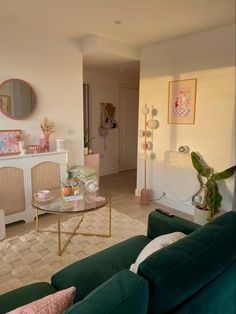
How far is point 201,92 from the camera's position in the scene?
10.9 feet

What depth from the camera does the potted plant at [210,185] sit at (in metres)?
3.00

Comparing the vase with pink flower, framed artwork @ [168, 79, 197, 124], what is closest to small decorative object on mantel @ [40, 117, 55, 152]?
the vase with pink flower

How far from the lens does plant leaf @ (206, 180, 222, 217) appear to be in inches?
119

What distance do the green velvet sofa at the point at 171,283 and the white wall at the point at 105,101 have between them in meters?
4.47

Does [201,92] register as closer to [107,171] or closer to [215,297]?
[215,297]

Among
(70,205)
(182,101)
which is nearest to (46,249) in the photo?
(70,205)

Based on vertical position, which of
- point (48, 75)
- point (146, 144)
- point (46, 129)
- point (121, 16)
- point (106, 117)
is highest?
point (121, 16)

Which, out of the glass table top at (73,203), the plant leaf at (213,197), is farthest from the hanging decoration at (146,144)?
the glass table top at (73,203)

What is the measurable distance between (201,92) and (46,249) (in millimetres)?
2797

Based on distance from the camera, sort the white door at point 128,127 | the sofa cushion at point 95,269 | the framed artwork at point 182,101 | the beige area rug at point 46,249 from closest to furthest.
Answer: the sofa cushion at point 95,269 < the beige area rug at point 46,249 < the framed artwork at point 182,101 < the white door at point 128,127

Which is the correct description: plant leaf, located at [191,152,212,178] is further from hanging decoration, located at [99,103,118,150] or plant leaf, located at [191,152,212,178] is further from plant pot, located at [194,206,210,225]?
hanging decoration, located at [99,103,118,150]

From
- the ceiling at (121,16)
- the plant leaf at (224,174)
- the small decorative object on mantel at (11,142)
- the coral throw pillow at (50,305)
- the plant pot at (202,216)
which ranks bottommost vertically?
the plant pot at (202,216)

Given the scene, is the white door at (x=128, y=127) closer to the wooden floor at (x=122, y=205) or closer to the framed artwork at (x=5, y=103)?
the wooden floor at (x=122, y=205)

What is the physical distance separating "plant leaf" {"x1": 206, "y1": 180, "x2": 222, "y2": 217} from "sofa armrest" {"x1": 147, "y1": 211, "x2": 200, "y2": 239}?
1290 millimetres
